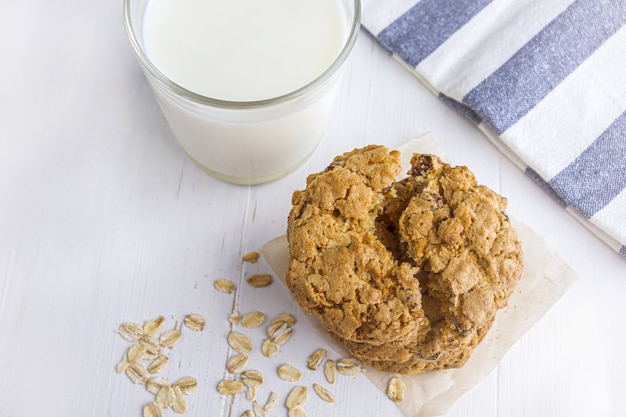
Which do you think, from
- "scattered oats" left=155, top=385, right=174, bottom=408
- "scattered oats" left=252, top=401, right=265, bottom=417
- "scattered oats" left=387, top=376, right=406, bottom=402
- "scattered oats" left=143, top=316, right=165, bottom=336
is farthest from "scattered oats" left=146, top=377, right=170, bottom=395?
"scattered oats" left=387, top=376, right=406, bottom=402

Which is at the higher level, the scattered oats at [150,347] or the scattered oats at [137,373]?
the scattered oats at [150,347]

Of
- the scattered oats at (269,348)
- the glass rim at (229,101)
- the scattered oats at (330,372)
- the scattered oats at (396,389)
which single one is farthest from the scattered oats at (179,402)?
the glass rim at (229,101)

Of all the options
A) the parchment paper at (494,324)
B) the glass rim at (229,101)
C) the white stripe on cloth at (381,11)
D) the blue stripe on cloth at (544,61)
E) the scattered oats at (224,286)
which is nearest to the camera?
the glass rim at (229,101)

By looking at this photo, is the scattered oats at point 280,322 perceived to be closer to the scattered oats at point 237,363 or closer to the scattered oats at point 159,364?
the scattered oats at point 237,363

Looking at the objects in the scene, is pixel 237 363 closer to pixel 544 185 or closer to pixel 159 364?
pixel 159 364

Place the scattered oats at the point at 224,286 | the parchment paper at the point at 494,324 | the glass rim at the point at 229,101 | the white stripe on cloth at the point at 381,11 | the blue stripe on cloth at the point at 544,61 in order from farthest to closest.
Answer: the white stripe on cloth at the point at 381,11
the blue stripe on cloth at the point at 544,61
the scattered oats at the point at 224,286
the parchment paper at the point at 494,324
the glass rim at the point at 229,101

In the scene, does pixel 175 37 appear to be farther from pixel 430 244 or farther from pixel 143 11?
pixel 430 244

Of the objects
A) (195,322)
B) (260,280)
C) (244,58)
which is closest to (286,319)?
→ (260,280)
